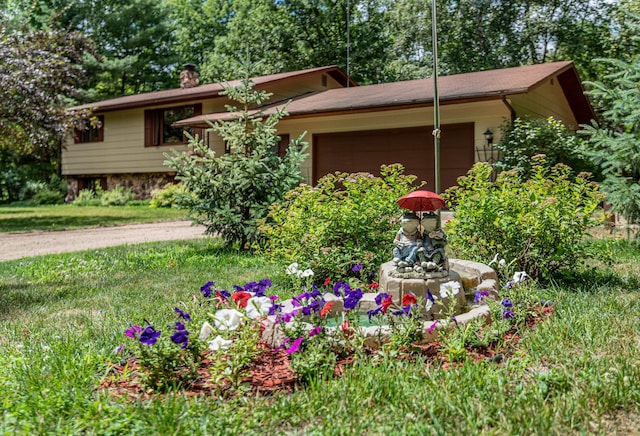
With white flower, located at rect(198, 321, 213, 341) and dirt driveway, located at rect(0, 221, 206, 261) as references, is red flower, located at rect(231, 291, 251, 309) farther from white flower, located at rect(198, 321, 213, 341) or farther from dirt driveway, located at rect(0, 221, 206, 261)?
dirt driveway, located at rect(0, 221, 206, 261)

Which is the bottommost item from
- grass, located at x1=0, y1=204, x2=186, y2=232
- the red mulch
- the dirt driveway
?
the red mulch

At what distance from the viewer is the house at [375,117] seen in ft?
44.7

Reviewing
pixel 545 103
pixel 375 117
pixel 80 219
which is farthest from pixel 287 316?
pixel 545 103

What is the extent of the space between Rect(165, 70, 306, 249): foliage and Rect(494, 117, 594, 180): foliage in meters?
6.32

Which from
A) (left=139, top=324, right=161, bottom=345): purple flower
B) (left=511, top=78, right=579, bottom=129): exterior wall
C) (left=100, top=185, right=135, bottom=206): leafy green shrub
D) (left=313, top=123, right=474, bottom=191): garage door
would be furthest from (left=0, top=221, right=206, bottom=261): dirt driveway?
(left=511, top=78, right=579, bottom=129): exterior wall

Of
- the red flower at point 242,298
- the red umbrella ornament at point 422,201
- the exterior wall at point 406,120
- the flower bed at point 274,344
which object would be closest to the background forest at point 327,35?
the exterior wall at point 406,120

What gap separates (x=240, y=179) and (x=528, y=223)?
4.52 metres

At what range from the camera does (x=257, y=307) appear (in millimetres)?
3031

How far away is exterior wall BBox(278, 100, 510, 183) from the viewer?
13.5 metres

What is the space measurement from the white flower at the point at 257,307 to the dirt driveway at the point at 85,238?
7037 mm

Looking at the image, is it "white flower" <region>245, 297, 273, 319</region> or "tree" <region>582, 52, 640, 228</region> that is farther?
"tree" <region>582, 52, 640, 228</region>

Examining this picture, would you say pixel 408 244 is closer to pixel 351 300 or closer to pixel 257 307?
pixel 351 300

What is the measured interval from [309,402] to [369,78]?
2775cm

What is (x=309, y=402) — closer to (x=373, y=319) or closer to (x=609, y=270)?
(x=373, y=319)
